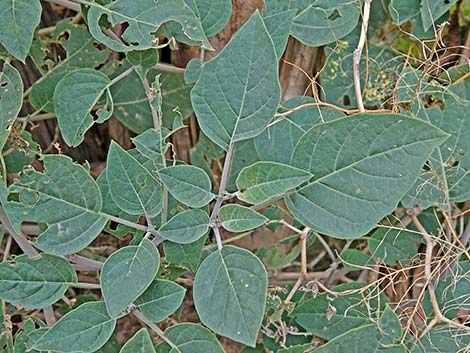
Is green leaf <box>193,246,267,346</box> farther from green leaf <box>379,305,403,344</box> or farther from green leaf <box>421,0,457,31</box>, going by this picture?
green leaf <box>421,0,457,31</box>

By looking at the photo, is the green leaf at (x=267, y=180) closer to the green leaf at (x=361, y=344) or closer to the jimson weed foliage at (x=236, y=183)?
the jimson weed foliage at (x=236, y=183)

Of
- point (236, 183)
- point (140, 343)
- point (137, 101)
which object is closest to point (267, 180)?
point (236, 183)

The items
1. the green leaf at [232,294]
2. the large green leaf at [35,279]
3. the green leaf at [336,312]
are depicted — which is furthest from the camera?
the green leaf at [336,312]

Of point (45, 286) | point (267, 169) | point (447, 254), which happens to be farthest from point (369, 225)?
point (45, 286)

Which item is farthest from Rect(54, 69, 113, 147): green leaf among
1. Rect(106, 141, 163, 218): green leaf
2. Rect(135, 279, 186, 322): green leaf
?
Rect(135, 279, 186, 322): green leaf

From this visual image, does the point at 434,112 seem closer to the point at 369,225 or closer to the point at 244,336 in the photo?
the point at 369,225

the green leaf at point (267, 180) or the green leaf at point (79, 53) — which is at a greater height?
the green leaf at point (79, 53)

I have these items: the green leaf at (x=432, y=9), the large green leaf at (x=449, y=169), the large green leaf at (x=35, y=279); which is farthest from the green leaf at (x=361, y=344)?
the green leaf at (x=432, y=9)

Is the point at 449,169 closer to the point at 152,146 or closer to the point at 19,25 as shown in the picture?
the point at 152,146
